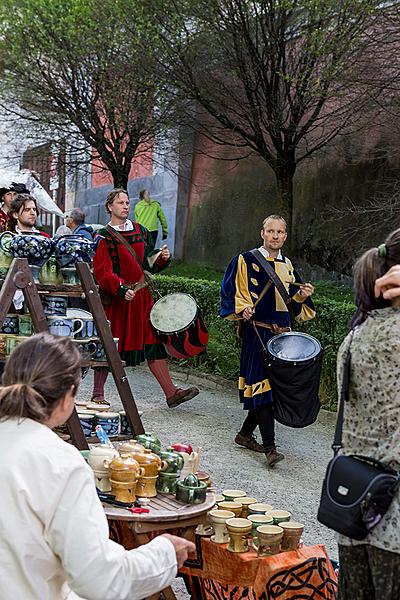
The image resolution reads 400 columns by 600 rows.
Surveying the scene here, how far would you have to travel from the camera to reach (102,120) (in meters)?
15.8

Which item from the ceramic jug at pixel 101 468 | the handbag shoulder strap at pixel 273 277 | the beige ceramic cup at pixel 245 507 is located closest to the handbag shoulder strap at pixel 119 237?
the handbag shoulder strap at pixel 273 277

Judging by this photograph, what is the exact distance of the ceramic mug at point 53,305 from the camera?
4.57 meters

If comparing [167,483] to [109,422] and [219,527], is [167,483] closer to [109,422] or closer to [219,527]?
[219,527]

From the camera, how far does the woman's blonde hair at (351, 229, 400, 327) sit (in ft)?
9.05

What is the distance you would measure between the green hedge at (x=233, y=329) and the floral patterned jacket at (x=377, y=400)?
18.1 feet

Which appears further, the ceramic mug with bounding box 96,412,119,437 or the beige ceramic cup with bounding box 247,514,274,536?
the ceramic mug with bounding box 96,412,119,437

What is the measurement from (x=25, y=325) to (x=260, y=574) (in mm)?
1877

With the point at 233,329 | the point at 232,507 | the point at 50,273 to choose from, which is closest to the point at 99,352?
the point at 50,273

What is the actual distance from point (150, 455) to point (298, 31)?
7.84 m

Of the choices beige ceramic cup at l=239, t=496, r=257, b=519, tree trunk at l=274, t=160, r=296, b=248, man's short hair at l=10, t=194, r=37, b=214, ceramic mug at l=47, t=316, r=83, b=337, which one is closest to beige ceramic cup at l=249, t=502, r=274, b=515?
beige ceramic cup at l=239, t=496, r=257, b=519

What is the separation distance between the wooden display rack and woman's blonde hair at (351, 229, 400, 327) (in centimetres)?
189

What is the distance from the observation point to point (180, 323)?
23.2 ft

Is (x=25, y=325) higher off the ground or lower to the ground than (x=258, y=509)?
higher

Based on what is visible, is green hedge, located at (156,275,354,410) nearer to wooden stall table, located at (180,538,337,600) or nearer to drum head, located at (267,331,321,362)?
drum head, located at (267,331,321,362)
